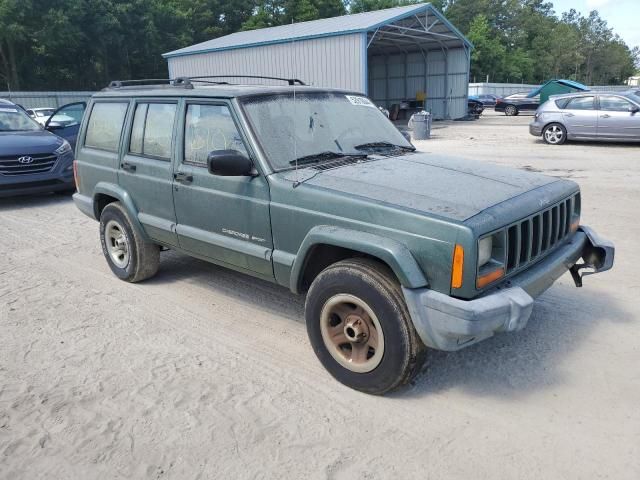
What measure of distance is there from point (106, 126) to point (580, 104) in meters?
14.1

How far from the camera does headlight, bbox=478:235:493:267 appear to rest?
2.94m

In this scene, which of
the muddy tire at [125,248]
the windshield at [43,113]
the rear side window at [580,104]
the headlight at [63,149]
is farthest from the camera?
the windshield at [43,113]

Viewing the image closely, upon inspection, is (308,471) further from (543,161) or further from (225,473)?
(543,161)

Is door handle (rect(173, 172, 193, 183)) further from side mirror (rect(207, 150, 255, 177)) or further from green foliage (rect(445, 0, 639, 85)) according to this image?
green foliage (rect(445, 0, 639, 85))

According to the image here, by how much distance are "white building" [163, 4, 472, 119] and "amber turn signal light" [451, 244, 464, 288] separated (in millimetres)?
15748

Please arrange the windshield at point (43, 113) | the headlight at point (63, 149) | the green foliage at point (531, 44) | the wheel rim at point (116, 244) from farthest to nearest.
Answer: the green foliage at point (531, 44)
the windshield at point (43, 113)
the headlight at point (63, 149)
the wheel rim at point (116, 244)

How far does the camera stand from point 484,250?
9.84 feet

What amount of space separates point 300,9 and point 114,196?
162 feet

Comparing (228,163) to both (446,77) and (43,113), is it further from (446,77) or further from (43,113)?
(446,77)

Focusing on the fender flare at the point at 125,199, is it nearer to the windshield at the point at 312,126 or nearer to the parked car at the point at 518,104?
the windshield at the point at 312,126

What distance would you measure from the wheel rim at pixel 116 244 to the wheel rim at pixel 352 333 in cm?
268

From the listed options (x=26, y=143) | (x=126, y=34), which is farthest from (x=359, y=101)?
(x=126, y=34)

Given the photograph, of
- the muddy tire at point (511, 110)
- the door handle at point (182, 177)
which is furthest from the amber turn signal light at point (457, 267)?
the muddy tire at point (511, 110)

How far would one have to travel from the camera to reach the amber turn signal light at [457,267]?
2848mm
